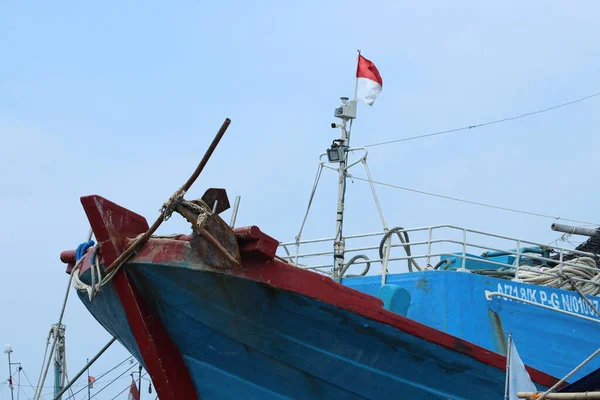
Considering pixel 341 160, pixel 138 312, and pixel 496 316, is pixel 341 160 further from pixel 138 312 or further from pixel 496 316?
pixel 138 312

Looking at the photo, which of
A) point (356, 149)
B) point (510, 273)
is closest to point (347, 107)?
point (356, 149)

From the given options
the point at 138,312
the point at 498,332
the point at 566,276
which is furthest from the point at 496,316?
the point at 138,312

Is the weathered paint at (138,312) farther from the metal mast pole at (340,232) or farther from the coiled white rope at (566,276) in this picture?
the coiled white rope at (566,276)

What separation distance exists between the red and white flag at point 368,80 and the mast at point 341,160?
44 centimetres

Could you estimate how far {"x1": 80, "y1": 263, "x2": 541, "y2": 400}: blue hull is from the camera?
7.58m

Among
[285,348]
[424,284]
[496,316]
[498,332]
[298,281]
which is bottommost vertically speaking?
[285,348]

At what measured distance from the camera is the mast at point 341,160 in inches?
404

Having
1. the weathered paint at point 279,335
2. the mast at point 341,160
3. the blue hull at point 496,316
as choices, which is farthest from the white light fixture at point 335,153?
the weathered paint at point 279,335

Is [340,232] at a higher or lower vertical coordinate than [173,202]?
higher

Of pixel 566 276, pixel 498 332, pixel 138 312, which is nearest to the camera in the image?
pixel 138 312

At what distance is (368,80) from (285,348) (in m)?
4.66

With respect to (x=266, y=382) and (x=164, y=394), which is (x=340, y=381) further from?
(x=164, y=394)

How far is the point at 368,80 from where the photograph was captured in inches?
453

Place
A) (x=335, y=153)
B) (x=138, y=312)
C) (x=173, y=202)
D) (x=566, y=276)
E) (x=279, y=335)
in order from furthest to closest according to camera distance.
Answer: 1. (x=335, y=153)
2. (x=566, y=276)
3. (x=279, y=335)
4. (x=138, y=312)
5. (x=173, y=202)
